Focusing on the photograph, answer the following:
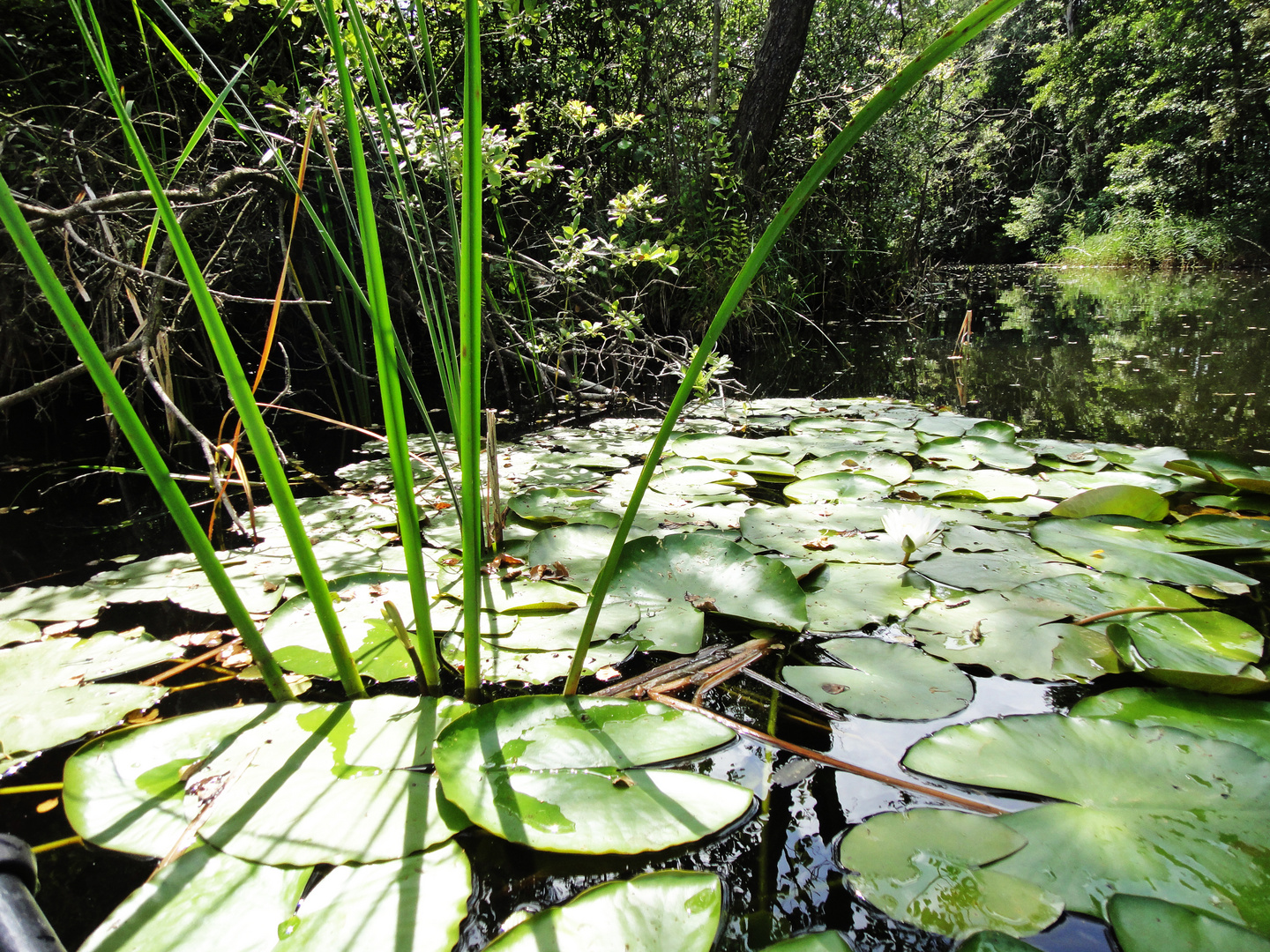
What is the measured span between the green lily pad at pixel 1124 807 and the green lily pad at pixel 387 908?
0.40 metres

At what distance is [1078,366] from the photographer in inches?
113

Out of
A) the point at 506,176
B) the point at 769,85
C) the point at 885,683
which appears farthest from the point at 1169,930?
the point at 769,85

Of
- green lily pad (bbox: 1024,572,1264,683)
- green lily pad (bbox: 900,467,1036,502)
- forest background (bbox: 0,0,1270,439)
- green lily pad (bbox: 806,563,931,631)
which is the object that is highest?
forest background (bbox: 0,0,1270,439)

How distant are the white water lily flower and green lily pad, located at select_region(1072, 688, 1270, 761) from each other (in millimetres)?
362

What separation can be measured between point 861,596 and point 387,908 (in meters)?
0.68

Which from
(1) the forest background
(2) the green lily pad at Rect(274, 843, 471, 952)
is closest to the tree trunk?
(1) the forest background

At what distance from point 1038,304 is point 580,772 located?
6711 millimetres

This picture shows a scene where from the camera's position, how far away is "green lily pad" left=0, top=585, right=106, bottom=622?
0.86 m

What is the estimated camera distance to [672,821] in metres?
0.51

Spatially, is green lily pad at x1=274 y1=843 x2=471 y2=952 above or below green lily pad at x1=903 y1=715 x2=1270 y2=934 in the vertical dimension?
below

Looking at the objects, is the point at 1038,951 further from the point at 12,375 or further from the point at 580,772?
the point at 12,375

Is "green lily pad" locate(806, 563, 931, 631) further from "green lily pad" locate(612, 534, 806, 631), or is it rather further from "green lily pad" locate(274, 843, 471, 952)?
"green lily pad" locate(274, 843, 471, 952)

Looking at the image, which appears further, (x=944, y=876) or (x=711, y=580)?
(x=711, y=580)

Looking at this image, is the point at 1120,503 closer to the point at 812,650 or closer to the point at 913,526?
the point at 913,526
